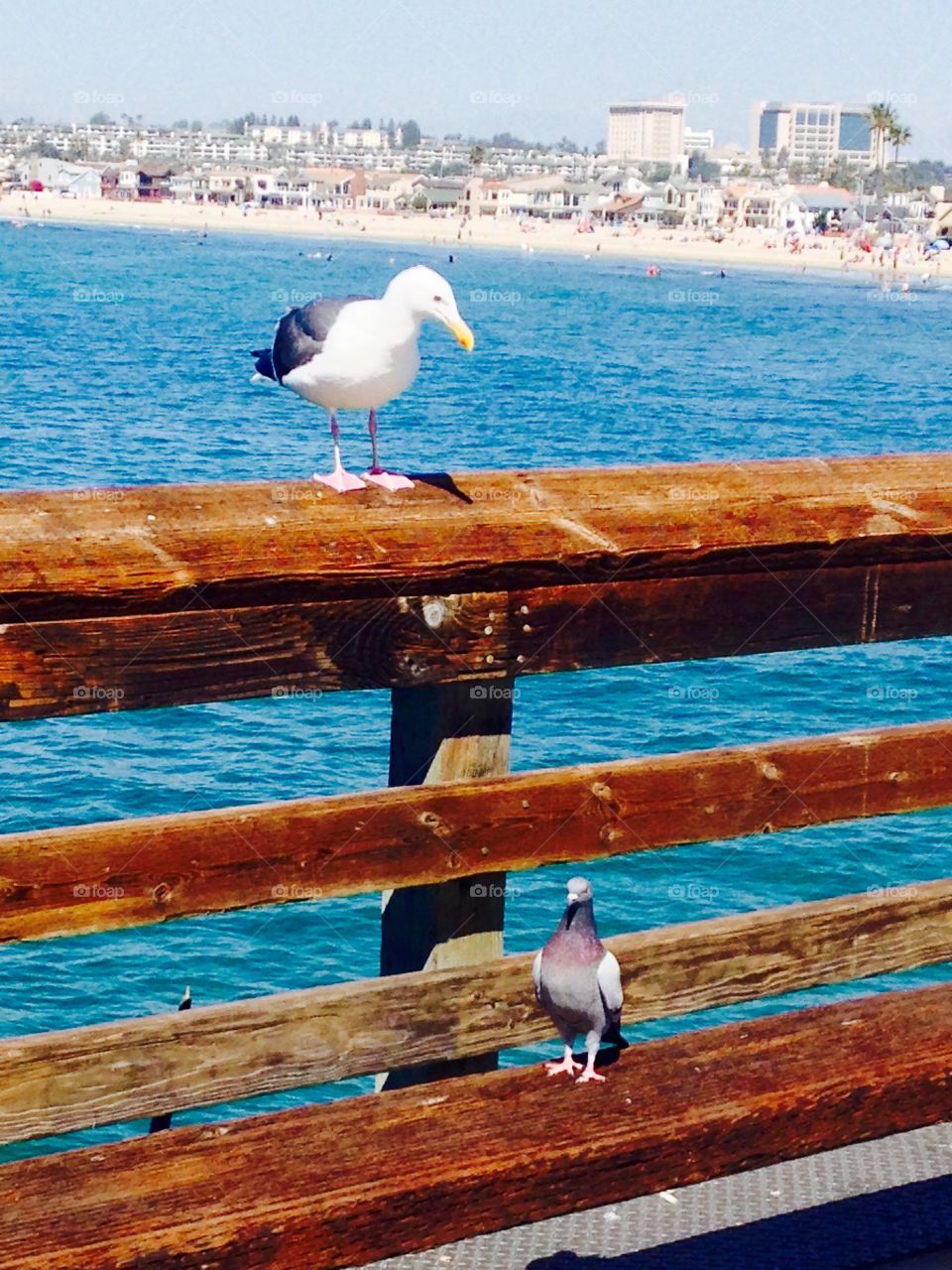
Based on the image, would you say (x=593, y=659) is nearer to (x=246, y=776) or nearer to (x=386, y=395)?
(x=386, y=395)

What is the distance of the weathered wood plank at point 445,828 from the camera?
90.8 inches

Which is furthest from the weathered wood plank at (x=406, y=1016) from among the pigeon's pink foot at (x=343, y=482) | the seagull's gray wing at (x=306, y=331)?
the seagull's gray wing at (x=306, y=331)

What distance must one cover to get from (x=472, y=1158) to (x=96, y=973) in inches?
576

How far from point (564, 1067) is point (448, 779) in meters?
0.61

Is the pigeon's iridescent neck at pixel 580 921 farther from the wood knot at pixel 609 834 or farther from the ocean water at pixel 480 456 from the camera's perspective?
the ocean water at pixel 480 456

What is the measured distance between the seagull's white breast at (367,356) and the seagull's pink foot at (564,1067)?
2361 millimetres

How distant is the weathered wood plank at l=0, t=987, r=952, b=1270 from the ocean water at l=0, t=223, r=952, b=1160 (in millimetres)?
10068

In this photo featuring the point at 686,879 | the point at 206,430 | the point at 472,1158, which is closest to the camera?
the point at 472,1158

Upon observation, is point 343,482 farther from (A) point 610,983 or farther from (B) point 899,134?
(B) point 899,134

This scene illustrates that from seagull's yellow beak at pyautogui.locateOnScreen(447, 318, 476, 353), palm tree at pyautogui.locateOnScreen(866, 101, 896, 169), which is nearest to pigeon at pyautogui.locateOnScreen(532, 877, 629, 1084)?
seagull's yellow beak at pyautogui.locateOnScreen(447, 318, 476, 353)

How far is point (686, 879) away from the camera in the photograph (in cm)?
1916

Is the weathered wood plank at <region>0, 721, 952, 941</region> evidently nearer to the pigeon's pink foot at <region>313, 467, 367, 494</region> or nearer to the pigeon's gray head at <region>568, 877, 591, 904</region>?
the pigeon's gray head at <region>568, 877, 591, 904</region>

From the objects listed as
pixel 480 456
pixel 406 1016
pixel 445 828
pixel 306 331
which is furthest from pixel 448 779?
pixel 480 456

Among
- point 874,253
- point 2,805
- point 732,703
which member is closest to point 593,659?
point 2,805
